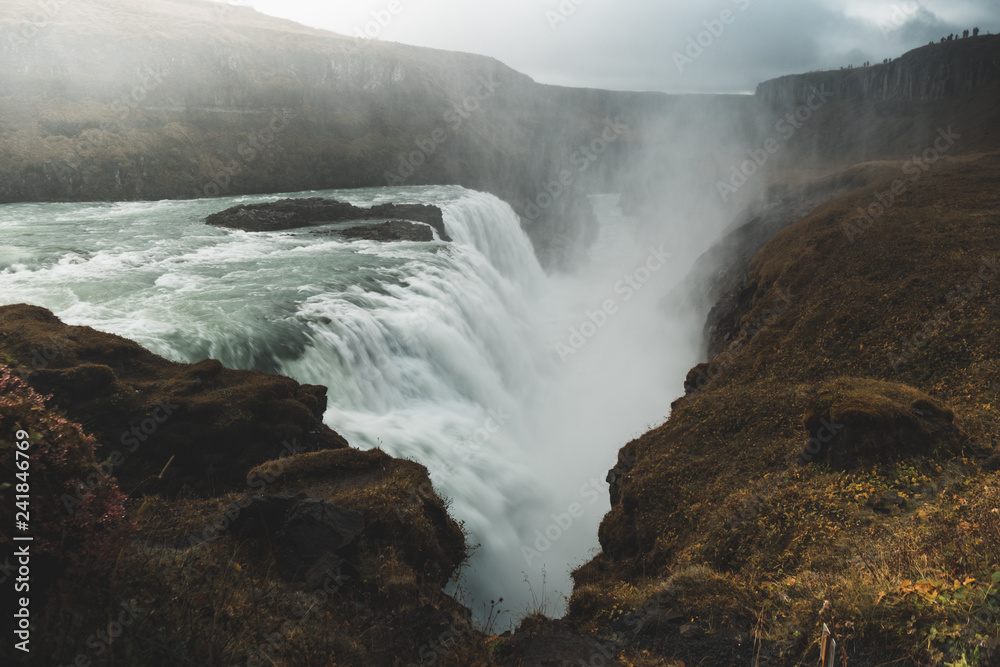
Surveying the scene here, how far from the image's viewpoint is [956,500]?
8.12 m

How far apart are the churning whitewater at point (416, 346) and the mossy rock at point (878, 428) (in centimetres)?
661

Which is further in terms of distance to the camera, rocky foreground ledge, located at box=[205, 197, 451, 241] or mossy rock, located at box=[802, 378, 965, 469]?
rocky foreground ledge, located at box=[205, 197, 451, 241]

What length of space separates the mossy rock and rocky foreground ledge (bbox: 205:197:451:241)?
28348 millimetres

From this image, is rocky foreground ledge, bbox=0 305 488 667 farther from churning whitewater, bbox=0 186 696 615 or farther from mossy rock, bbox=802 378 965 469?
mossy rock, bbox=802 378 965 469

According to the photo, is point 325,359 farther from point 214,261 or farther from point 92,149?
point 92,149

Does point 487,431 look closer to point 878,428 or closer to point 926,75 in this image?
point 878,428

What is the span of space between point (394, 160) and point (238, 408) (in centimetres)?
8014

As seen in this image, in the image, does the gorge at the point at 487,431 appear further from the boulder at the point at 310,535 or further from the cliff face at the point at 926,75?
the cliff face at the point at 926,75

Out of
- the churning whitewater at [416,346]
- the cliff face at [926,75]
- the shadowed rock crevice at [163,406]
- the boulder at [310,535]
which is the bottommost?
the churning whitewater at [416,346]

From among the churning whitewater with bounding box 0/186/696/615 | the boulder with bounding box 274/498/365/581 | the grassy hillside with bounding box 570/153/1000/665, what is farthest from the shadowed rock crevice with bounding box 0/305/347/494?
the grassy hillside with bounding box 570/153/1000/665

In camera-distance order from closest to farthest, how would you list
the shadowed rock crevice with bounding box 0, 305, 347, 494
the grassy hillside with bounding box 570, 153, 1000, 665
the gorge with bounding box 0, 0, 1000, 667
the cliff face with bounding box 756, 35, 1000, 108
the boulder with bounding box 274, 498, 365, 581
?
the gorge with bounding box 0, 0, 1000, 667, the grassy hillside with bounding box 570, 153, 1000, 665, the boulder with bounding box 274, 498, 365, 581, the shadowed rock crevice with bounding box 0, 305, 347, 494, the cliff face with bounding box 756, 35, 1000, 108

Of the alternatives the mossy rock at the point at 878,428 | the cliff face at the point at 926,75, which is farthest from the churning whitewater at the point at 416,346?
the cliff face at the point at 926,75

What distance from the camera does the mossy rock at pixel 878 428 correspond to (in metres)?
9.99

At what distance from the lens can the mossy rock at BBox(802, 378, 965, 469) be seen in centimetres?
999
